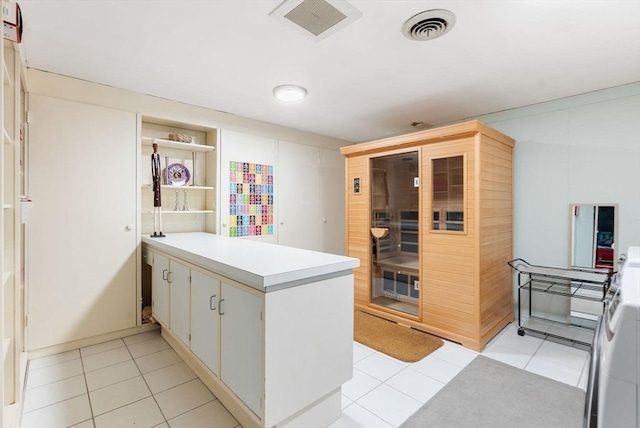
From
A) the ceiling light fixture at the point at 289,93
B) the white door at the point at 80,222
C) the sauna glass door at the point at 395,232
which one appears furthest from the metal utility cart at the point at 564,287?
the white door at the point at 80,222

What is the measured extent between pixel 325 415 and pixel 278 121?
3.33 m

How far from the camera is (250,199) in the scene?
3.92 m

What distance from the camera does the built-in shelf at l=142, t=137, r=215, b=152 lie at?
3.16m

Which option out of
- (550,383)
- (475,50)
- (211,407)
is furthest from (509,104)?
(211,407)

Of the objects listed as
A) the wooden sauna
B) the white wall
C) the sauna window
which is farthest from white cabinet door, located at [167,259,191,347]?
the white wall

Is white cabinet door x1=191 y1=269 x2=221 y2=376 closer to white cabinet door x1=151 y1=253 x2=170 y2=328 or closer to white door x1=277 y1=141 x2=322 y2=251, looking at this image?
white cabinet door x1=151 y1=253 x2=170 y2=328

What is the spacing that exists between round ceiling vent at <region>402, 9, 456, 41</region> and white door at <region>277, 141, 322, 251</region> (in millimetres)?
2539

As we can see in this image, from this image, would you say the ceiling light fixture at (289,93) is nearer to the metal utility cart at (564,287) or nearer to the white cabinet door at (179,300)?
the white cabinet door at (179,300)

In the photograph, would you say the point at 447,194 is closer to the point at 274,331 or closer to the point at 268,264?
the point at 268,264

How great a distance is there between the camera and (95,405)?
199 centimetres

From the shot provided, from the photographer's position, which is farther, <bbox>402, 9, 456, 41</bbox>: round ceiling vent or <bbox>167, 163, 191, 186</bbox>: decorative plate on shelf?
<bbox>167, 163, 191, 186</bbox>: decorative plate on shelf

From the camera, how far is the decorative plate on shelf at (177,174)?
3.44 metres

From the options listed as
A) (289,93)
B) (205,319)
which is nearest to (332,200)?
(289,93)

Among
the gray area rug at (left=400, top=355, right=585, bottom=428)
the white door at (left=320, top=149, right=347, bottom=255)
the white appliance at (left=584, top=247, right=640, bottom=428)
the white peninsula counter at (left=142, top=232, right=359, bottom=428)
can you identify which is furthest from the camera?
the white door at (left=320, top=149, right=347, bottom=255)
